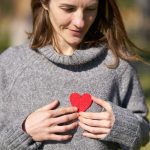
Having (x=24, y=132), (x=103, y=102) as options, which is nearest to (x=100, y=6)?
(x=103, y=102)

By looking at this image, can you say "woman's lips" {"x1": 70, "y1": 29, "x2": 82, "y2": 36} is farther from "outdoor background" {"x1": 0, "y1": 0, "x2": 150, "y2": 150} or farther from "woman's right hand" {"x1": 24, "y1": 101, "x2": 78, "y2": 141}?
"outdoor background" {"x1": 0, "y1": 0, "x2": 150, "y2": 150}

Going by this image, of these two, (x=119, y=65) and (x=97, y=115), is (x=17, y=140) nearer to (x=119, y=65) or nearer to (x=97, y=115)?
(x=97, y=115)

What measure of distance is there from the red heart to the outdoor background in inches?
36.4

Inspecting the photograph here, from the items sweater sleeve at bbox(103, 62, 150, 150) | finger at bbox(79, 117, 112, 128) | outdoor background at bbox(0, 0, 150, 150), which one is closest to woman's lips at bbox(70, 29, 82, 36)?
sweater sleeve at bbox(103, 62, 150, 150)

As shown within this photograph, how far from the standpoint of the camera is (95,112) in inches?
180

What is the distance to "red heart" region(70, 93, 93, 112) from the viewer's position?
4535 mm

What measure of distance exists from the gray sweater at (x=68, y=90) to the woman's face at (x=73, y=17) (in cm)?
15

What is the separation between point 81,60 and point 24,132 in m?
0.57

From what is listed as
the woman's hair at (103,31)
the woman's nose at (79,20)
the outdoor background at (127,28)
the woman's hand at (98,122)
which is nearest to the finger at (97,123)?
the woman's hand at (98,122)

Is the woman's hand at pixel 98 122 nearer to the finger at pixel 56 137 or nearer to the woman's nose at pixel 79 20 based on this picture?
the finger at pixel 56 137

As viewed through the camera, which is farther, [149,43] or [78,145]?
[149,43]

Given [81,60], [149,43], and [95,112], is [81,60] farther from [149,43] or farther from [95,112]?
[149,43]

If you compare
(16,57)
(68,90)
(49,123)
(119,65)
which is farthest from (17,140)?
(119,65)

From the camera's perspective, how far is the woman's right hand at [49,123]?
4.50 meters
